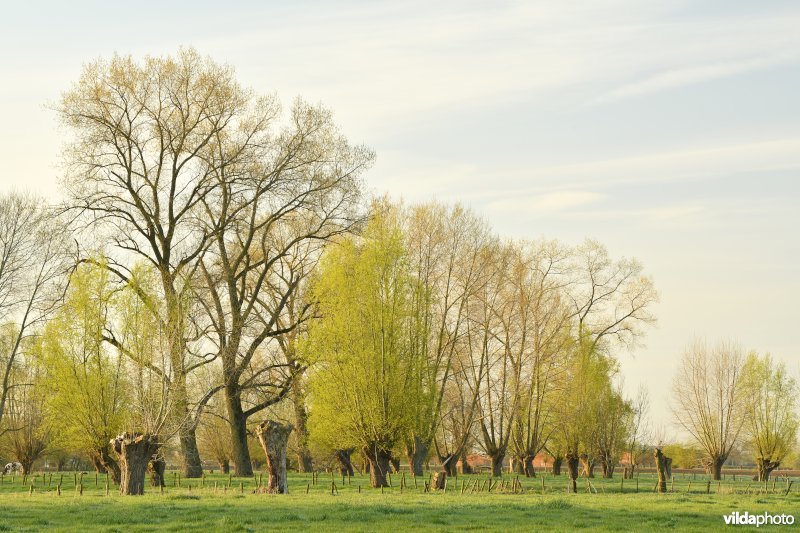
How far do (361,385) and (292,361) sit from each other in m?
7.34

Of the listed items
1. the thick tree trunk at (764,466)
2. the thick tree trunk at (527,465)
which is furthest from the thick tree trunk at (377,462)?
the thick tree trunk at (764,466)

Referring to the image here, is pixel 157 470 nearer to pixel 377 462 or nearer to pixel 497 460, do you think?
pixel 377 462

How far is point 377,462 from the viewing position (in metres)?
40.2

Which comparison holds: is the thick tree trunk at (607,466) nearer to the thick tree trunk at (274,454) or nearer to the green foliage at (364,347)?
the green foliage at (364,347)

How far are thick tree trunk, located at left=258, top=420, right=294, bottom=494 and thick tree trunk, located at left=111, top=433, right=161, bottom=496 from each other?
3.88 meters

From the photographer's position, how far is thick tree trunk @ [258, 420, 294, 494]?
34.1m

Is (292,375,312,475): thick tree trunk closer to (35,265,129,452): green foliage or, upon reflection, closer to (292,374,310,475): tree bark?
(292,374,310,475): tree bark

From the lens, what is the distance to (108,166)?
42.4 metres

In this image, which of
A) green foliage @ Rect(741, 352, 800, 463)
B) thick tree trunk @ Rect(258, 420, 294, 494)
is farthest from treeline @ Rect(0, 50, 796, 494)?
green foliage @ Rect(741, 352, 800, 463)

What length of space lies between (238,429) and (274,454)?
11611mm

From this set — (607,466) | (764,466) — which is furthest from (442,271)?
(764,466)

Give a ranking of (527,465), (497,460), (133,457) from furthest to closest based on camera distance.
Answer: (527,465) → (497,460) → (133,457)

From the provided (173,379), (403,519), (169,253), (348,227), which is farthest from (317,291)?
(403,519)

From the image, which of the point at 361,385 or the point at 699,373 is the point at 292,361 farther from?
the point at 699,373
